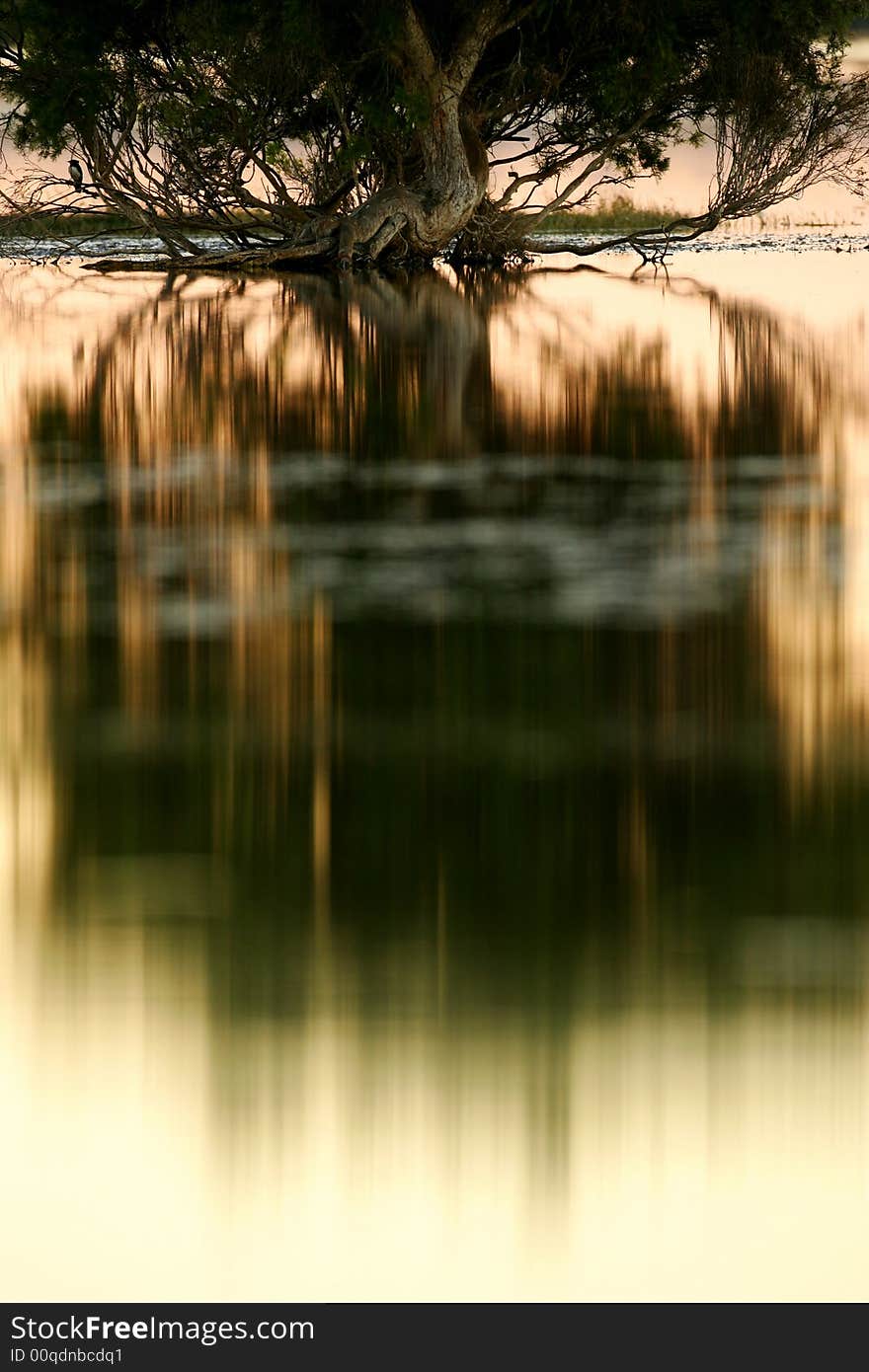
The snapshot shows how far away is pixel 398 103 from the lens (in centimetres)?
3759

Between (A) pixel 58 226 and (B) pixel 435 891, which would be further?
(A) pixel 58 226

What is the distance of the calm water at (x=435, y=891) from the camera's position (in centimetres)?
329

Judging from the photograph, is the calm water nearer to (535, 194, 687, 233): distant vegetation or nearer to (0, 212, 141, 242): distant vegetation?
(0, 212, 141, 242): distant vegetation

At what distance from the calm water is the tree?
2760 cm

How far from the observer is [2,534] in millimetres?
10344

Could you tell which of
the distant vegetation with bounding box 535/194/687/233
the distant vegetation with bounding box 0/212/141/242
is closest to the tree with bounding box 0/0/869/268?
the distant vegetation with bounding box 0/212/141/242

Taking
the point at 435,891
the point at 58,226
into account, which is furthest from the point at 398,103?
the point at 435,891

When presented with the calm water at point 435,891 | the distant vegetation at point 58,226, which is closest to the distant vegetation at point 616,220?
the distant vegetation at point 58,226

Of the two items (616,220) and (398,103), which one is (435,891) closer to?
(398,103)

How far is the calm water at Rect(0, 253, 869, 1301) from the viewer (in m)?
3.29

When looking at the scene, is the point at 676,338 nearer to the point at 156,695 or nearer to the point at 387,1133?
the point at 156,695

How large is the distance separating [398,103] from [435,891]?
A: 34166 millimetres

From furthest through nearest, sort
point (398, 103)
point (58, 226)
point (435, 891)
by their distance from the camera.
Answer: point (58, 226)
point (398, 103)
point (435, 891)

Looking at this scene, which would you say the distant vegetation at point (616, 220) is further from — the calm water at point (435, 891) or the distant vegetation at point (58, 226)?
the calm water at point (435, 891)
